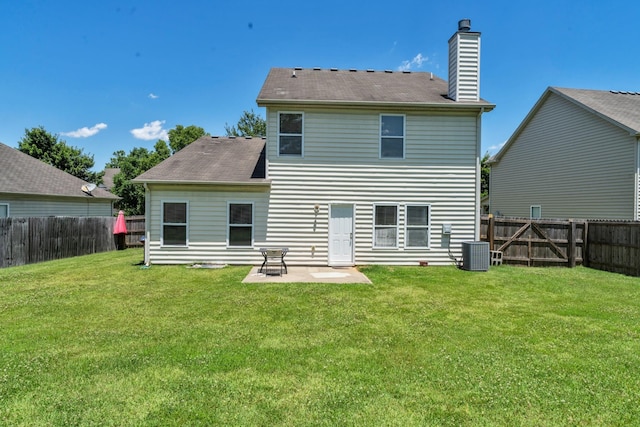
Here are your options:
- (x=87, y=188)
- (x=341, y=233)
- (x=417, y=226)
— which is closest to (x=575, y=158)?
(x=417, y=226)

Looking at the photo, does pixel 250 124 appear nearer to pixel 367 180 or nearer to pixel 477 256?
pixel 367 180

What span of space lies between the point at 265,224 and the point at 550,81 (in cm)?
1631

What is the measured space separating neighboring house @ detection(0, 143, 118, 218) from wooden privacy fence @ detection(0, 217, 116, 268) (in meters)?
3.83

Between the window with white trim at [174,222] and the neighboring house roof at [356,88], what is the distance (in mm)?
4199

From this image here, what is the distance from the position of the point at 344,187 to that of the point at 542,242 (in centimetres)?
708

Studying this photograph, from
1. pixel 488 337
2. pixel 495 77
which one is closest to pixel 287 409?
pixel 488 337

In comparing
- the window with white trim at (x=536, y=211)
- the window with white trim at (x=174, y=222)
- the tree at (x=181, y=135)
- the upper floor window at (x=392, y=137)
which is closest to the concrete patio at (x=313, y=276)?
the window with white trim at (x=174, y=222)

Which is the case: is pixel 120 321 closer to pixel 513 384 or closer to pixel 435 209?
pixel 513 384

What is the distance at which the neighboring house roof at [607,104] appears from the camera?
41.1ft

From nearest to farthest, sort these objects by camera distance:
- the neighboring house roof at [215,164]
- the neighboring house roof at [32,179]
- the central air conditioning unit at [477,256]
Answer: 1. the central air conditioning unit at [477,256]
2. the neighboring house roof at [215,164]
3. the neighboring house roof at [32,179]

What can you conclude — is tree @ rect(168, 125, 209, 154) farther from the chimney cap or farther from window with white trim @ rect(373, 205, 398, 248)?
the chimney cap

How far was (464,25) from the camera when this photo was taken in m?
10.7

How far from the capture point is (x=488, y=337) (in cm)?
464

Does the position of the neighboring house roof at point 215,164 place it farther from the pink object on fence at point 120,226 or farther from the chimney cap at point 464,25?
the chimney cap at point 464,25
